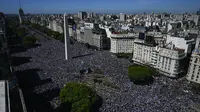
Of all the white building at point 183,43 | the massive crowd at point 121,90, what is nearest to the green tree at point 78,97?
the massive crowd at point 121,90

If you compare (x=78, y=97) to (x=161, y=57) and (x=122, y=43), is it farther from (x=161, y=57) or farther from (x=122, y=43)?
(x=122, y=43)

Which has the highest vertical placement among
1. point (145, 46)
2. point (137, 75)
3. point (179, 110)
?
point (145, 46)

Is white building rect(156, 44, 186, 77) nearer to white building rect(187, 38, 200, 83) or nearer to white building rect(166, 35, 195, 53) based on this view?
white building rect(187, 38, 200, 83)

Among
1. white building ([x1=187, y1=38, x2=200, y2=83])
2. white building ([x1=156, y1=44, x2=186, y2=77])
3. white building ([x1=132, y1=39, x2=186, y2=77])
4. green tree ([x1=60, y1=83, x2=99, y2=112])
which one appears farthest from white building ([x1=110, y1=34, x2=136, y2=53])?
green tree ([x1=60, y1=83, x2=99, y2=112])

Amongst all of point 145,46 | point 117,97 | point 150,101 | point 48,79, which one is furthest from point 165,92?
point 48,79

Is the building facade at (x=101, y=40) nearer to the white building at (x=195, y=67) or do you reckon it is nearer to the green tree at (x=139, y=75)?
the green tree at (x=139, y=75)

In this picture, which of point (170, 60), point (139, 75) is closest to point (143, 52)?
point (170, 60)

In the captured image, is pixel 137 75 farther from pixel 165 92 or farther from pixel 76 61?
pixel 76 61
